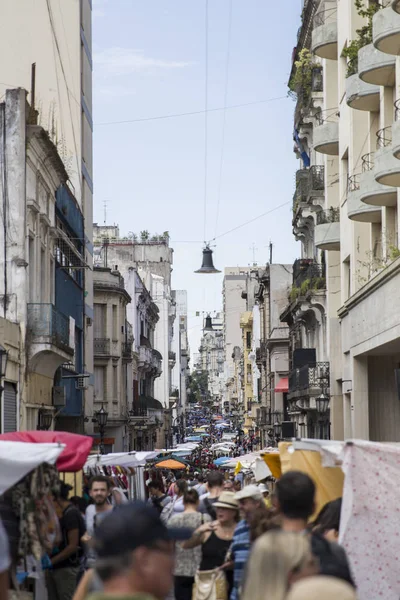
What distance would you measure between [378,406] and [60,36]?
1698 centimetres

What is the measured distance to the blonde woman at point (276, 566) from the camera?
427cm

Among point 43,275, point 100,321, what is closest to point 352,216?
point 43,275

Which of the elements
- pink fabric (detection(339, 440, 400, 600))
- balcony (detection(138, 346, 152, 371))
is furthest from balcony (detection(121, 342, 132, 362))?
pink fabric (detection(339, 440, 400, 600))

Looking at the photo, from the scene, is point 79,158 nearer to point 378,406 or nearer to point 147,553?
point 378,406

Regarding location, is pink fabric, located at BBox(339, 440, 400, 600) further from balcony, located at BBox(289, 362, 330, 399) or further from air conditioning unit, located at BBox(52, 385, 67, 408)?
balcony, located at BBox(289, 362, 330, 399)

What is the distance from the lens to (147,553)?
14.1 ft

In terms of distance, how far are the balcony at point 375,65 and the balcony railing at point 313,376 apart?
13662 mm

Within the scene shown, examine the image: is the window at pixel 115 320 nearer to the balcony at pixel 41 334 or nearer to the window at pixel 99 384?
the window at pixel 99 384

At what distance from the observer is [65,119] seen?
3838cm

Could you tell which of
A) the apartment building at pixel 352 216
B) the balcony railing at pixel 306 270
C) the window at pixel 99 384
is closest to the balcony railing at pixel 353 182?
the apartment building at pixel 352 216

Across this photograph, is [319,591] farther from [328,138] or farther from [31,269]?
[328,138]

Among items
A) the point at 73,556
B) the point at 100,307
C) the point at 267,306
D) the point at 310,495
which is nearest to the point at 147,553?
the point at 310,495

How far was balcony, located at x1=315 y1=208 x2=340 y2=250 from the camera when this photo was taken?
3188 centimetres

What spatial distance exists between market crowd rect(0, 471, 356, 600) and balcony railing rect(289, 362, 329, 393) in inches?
890
